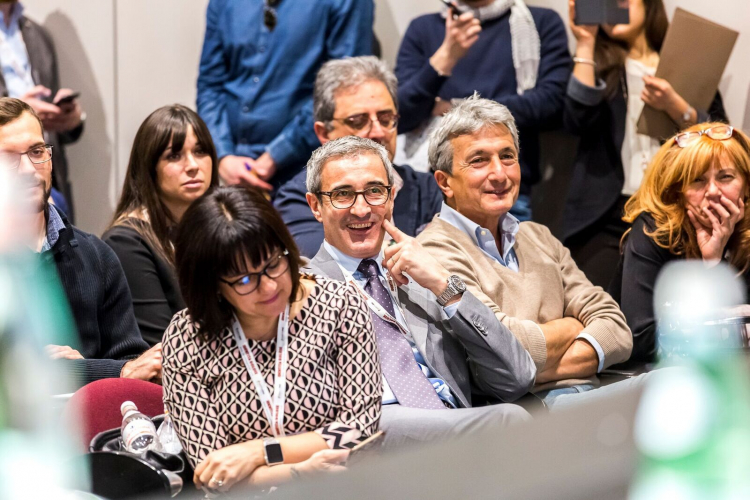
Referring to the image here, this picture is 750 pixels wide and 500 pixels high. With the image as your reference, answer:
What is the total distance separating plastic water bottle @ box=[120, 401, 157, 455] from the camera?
1660 millimetres

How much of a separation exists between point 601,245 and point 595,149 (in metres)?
0.37

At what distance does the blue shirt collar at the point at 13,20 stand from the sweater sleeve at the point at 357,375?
2.57 m

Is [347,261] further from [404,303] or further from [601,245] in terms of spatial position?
[601,245]

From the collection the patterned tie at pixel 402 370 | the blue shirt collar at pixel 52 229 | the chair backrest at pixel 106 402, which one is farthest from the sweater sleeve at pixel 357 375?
the blue shirt collar at pixel 52 229

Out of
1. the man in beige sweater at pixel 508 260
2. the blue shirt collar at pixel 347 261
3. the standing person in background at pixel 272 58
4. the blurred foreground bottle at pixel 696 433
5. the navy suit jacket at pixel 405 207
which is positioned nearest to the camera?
the blurred foreground bottle at pixel 696 433

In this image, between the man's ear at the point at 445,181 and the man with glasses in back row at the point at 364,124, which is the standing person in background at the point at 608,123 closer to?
the man with glasses in back row at the point at 364,124

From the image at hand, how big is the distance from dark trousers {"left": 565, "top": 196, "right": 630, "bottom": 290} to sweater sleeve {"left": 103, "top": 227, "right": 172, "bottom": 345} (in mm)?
1514

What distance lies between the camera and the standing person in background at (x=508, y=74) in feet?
10.4

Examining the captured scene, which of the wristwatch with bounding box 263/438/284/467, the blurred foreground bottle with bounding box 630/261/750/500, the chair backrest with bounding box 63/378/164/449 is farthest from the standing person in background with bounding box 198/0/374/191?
the blurred foreground bottle with bounding box 630/261/750/500

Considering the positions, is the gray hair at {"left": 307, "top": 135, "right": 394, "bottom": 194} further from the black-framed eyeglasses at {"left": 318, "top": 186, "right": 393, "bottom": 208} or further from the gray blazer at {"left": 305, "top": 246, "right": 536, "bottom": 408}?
the gray blazer at {"left": 305, "top": 246, "right": 536, "bottom": 408}

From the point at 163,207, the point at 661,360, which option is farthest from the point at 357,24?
the point at 661,360

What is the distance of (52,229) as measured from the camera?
223cm

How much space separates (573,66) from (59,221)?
6.50ft

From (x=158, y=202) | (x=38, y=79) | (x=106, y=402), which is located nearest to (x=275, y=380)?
(x=106, y=402)
